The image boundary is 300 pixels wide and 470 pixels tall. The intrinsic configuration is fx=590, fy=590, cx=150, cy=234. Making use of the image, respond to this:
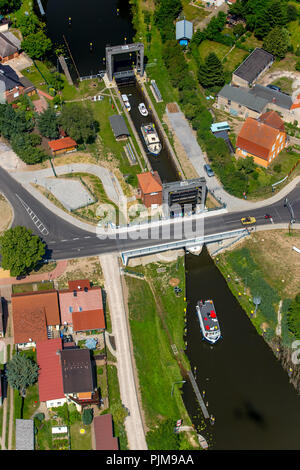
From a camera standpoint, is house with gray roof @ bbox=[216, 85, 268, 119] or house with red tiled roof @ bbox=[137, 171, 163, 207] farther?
house with gray roof @ bbox=[216, 85, 268, 119]

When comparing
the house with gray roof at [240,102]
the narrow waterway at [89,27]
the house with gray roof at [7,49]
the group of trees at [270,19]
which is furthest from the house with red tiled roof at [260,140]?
the house with gray roof at [7,49]

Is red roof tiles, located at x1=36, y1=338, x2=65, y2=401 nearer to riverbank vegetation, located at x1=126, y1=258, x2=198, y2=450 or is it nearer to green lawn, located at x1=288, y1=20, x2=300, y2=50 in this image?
riverbank vegetation, located at x1=126, y1=258, x2=198, y2=450

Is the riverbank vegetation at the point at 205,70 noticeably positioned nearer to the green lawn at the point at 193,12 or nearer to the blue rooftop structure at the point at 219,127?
the blue rooftop structure at the point at 219,127

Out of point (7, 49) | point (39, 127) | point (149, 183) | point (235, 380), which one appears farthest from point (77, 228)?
point (7, 49)

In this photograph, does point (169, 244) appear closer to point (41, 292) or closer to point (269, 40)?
point (41, 292)

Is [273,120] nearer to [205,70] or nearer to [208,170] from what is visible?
[208,170]

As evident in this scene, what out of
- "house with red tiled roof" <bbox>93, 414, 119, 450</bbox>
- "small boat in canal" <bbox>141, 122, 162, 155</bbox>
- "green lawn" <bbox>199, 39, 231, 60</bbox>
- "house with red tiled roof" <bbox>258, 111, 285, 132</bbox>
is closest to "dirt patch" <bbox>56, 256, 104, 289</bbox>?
"house with red tiled roof" <bbox>93, 414, 119, 450</bbox>
